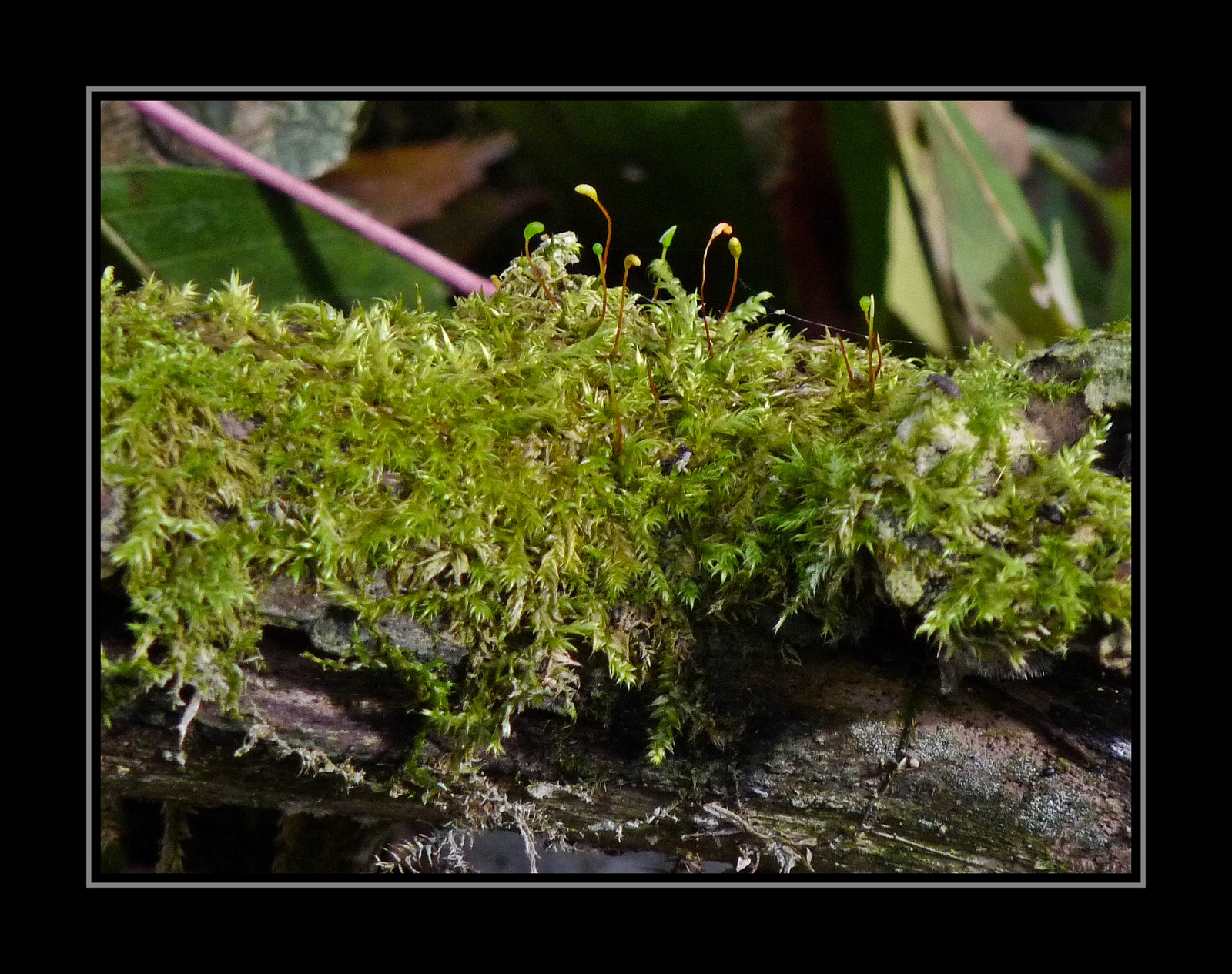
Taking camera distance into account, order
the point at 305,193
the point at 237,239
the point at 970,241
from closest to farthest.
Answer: the point at 305,193 → the point at 237,239 → the point at 970,241

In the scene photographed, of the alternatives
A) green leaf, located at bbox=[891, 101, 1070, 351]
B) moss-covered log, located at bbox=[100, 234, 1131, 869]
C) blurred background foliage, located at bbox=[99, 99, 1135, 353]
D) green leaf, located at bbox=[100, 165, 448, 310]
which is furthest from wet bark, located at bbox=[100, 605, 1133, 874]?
green leaf, located at bbox=[891, 101, 1070, 351]

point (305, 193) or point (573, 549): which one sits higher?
point (305, 193)

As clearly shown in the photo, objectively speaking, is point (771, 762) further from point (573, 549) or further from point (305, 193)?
point (305, 193)

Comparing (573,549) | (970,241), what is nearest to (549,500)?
(573,549)

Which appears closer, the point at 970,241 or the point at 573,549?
the point at 573,549

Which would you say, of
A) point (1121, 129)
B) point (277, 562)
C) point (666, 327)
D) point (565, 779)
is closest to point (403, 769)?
point (565, 779)

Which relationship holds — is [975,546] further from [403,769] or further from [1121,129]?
[1121,129]
